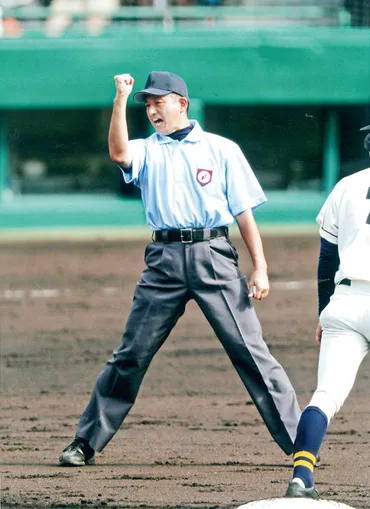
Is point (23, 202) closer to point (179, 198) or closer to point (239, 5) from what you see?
point (239, 5)

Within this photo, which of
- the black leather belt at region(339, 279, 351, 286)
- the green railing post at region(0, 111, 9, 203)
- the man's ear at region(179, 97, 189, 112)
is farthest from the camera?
the green railing post at region(0, 111, 9, 203)

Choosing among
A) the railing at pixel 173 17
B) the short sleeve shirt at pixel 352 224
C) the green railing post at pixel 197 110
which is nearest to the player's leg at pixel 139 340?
the short sleeve shirt at pixel 352 224

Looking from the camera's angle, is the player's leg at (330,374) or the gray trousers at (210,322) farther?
the gray trousers at (210,322)

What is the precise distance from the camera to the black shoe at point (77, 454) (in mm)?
5262

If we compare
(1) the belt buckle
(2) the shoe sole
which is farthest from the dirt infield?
(1) the belt buckle

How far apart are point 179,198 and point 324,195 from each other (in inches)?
544

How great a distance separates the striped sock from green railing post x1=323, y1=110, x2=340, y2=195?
578 inches

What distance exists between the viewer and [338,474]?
5090 mm

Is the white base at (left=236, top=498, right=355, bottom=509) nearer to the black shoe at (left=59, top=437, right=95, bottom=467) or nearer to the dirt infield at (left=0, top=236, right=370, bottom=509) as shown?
the dirt infield at (left=0, top=236, right=370, bottom=509)

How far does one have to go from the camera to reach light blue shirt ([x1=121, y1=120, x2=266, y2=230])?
509 cm

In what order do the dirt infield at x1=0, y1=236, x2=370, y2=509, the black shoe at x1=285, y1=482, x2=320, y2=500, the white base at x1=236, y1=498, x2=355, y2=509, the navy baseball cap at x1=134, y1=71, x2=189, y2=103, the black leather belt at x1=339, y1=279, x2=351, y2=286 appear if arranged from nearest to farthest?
the white base at x1=236, y1=498, x2=355, y2=509, the black shoe at x1=285, y1=482, x2=320, y2=500, the black leather belt at x1=339, y1=279, x2=351, y2=286, the dirt infield at x1=0, y1=236, x2=370, y2=509, the navy baseball cap at x1=134, y1=71, x2=189, y2=103

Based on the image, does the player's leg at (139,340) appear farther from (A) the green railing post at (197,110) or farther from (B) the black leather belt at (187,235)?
(A) the green railing post at (197,110)

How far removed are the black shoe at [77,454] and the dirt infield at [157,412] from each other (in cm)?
6

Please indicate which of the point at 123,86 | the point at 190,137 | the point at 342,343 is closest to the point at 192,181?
the point at 190,137
